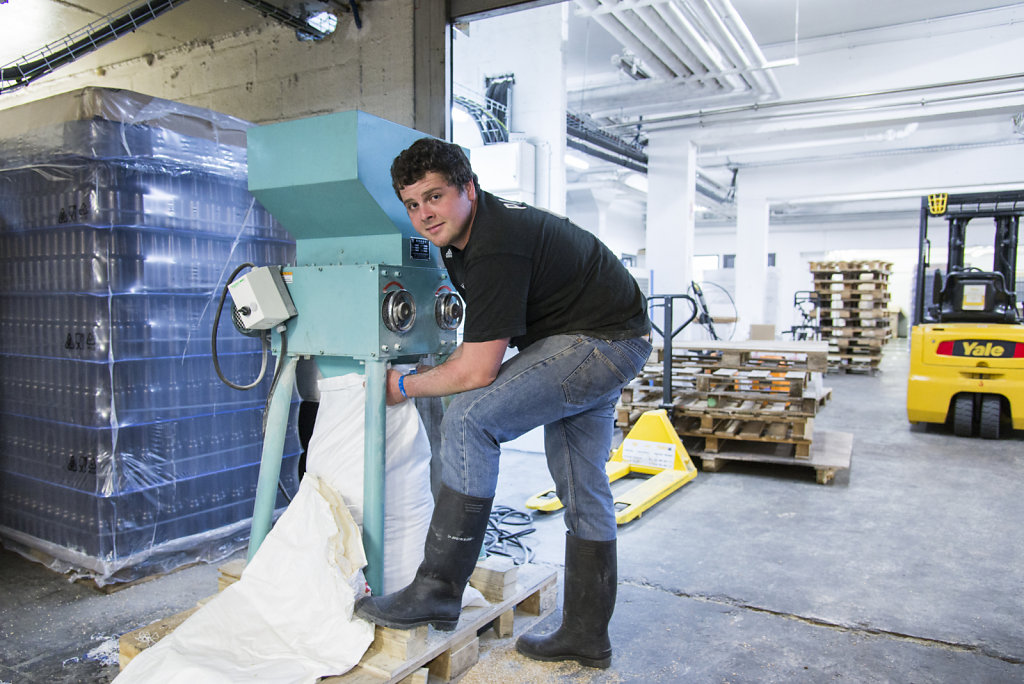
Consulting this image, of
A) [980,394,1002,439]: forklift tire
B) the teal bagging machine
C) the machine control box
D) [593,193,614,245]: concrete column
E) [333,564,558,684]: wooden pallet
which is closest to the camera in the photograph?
[333,564,558,684]: wooden pallet

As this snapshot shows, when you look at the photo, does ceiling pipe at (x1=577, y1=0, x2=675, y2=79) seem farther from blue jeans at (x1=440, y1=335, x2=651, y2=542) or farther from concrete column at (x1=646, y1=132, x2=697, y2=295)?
blue jeans at (x1=440, y1=335, x2=651, y2=542)

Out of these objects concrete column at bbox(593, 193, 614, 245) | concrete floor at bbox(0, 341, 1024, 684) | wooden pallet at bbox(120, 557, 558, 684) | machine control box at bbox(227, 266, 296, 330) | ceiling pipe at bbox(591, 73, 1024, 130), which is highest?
ceiling pipe at bbox(591, 73, 1024, 130)

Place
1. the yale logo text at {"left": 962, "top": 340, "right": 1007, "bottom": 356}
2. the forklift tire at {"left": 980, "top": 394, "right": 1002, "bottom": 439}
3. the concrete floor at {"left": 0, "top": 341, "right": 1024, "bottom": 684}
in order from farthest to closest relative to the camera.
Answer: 1. the forklift tire at {"left": 980, "top": 394, "right": 1002, "bottom": 439}
2. the yale logo text at {"left": 962, "top": 340, "right": 1007, "bottom": 356}
3. the concrete floor at {"left": 0, "top": 341, "right": 1024, "bottom": 684}

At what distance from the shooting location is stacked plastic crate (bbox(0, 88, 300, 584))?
298 centimetres

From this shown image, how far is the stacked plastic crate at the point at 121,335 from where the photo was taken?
2.98m

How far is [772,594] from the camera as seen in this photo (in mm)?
3014

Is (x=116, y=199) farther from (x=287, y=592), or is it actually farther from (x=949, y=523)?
(x=949, y=523)

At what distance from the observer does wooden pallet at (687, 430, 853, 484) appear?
4.94 m

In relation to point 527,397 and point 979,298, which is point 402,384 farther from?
point 979,298

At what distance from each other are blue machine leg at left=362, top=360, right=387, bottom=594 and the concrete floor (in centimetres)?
52

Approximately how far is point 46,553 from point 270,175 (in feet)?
7.73

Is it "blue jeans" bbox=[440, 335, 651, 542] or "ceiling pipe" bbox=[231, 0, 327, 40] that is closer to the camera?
"blue jeans" bbox=[440, 335, 651, 542]

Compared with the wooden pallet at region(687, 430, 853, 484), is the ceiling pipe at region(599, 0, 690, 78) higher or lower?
higher

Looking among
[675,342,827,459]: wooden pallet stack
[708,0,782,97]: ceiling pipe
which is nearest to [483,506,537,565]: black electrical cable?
[675,342,827,459]: wooden pallet stack
